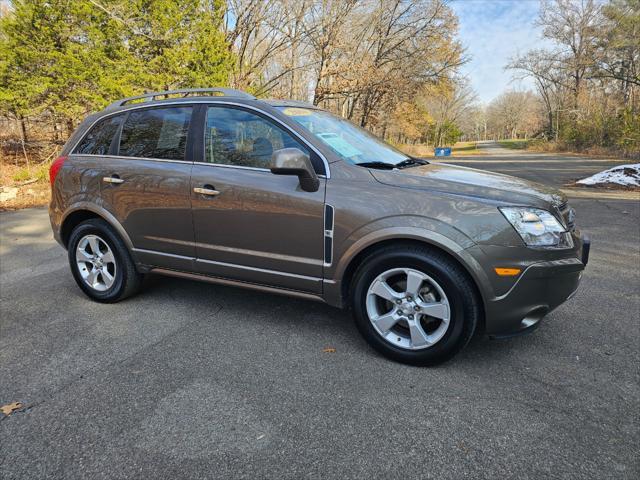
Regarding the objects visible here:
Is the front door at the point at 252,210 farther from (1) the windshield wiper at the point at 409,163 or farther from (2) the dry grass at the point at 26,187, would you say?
(2) the dry grass at the point at 26,187

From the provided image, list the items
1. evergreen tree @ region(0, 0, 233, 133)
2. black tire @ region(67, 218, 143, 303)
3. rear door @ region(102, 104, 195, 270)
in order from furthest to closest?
evergreen tree @ region(0, 0, 233, 133) → black tire @ region(67, 218, 143, 303) → rear door @ region(102, 104, 195, 270)

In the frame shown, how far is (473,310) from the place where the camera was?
252 centimetres

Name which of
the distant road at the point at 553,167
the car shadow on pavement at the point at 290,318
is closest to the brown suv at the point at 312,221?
the car shadow on pavement at the point at 290,318

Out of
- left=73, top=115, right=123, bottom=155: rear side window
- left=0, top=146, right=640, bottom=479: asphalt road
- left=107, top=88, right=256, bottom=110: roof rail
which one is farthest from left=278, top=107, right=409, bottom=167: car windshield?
left=73, top=115, right=123, bottom=155: rear side window

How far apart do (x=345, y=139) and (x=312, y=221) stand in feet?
2.74

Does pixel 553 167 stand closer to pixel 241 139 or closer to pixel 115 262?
pixel 241 139

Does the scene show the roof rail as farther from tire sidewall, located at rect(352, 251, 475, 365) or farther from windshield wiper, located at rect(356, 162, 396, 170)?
tire sidewall, located at rect(352, 251, 475, 365)

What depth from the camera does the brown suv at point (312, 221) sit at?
8.24ft

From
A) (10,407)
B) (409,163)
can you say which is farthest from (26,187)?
(409,163)

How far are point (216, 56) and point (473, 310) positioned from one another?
12.5 metres

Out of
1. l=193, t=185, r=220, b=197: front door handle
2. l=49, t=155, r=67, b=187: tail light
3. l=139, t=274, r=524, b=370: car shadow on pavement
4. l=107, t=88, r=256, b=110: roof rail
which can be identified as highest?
l=107, t=88, r=256, b=110: roof rail

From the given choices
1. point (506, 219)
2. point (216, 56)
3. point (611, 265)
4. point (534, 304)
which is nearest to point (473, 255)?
point (506, 219)

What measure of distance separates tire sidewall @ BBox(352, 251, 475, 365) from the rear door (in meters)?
1.49

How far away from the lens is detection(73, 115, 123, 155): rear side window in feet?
12.4
